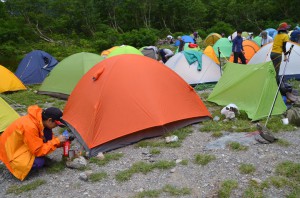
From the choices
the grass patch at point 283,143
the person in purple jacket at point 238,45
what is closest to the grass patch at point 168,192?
the grass patch at point 283,143

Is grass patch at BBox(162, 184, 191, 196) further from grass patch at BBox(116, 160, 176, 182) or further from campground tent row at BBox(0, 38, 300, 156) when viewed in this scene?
campground tent row at BBox(0, 38, 300, 156)

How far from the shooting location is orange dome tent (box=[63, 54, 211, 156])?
5840mm

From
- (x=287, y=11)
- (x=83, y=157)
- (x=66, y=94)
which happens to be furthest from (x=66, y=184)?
(x=287, y=11)

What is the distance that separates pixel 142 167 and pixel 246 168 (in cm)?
157

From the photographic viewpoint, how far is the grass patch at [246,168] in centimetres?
459

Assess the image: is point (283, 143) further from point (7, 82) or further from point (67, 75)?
point (7, 82)

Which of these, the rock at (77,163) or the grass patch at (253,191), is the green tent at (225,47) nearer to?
the rock at (77,163)

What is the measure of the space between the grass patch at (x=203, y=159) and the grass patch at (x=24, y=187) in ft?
7.83

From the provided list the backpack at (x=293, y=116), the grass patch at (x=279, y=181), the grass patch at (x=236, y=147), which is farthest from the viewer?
the backpack at (x=293, y=116)

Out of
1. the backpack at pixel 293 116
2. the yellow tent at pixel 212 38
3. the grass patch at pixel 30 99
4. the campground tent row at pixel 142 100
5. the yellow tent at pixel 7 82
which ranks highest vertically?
the campground tent row at pixel 142 100

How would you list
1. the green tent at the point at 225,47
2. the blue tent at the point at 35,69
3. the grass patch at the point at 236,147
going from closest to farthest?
1. the grass patch at the point at 236,147
2. the blue tent at the point at 35,69
3. the green tent at the point at 225,47

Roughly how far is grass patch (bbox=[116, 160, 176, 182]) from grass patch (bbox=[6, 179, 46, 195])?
1.18 metres

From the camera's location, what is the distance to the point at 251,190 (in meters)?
4.12

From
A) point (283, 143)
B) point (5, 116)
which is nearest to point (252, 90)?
point (283, 143)
